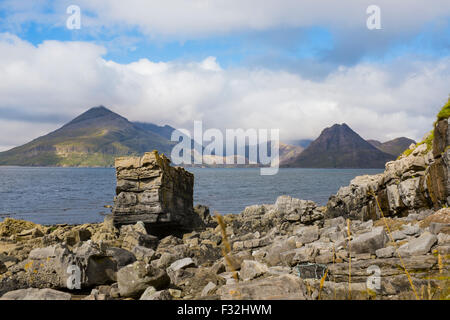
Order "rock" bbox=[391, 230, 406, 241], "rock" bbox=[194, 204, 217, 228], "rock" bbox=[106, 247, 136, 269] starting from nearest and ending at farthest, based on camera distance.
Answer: "rock" bbox=[391, 230, 406, 241], "rock" bbox=[106, 247, 136, 269], "rock" bbox=[194, 204, 217, 228]

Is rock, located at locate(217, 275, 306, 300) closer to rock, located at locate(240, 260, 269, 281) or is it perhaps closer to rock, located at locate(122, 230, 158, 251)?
rock, located at locate(240, 260, 269, 281)

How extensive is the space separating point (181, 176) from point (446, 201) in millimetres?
24859

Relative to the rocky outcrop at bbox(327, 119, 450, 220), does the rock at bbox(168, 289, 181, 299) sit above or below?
below

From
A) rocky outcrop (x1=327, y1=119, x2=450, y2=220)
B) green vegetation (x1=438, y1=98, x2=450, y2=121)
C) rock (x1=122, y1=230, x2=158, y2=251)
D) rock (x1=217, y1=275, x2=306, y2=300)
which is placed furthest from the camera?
rock (x1=122, y1=230, x2=158, y2=251)

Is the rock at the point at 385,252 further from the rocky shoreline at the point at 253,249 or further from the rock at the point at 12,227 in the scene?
the rock at the point at 12,227

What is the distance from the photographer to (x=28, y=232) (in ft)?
93.0

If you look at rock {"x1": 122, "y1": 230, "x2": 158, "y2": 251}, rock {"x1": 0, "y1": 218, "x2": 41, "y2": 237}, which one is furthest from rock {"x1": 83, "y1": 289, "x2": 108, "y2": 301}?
rock {"x1": 0, "y1": 218, "x2": 41, "y2": 237}

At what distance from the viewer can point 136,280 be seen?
357 inches

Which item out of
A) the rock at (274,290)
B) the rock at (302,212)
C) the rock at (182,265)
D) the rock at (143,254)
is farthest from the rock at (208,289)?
the rock at (302,212)

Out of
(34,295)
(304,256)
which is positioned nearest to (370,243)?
(304,256)

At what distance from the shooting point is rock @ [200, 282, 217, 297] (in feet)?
29.2

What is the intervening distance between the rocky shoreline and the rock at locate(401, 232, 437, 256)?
0.12ft
